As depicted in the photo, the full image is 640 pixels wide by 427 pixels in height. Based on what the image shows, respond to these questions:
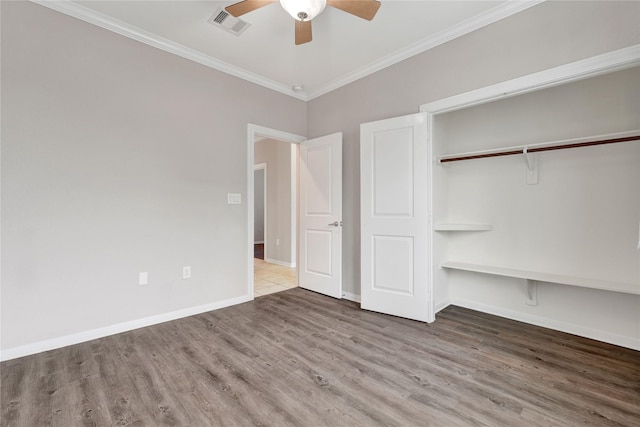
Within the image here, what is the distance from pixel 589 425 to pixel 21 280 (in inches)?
152

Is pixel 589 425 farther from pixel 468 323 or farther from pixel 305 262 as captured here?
pixel 305 262

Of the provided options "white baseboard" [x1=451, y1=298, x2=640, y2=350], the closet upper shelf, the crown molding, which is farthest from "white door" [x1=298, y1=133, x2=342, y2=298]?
"white baseboard" [x1=451, y1=298, x2=640, y2=350]

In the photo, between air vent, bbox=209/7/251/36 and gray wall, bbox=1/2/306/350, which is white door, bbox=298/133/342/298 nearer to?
gray wall, bbox=1/2/306/350

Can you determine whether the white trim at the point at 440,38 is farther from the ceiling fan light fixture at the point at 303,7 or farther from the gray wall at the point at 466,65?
the ceiling fan light fixture at the point at 303,7

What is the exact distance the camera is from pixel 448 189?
331 cm

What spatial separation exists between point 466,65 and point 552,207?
1575mm

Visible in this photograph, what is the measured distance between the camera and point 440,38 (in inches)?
108

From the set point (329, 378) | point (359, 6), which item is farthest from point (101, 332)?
point (359, 6)

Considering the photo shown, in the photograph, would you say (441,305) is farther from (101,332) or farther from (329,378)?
(101,332)

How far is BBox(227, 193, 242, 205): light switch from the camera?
338 centimetres

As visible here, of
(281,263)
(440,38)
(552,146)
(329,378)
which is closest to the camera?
(329,378)

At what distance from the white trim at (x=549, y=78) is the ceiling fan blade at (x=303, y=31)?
1.39 meters

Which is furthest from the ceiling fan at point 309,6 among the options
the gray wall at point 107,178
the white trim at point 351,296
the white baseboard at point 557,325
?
the white baseboard at point 557,325

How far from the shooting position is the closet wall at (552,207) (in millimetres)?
2344
